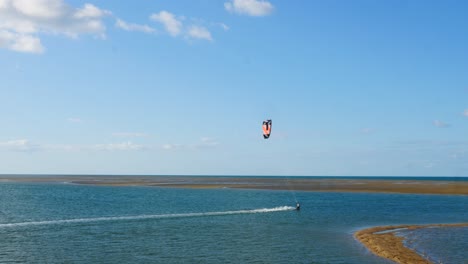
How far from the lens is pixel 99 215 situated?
6041 centimetres

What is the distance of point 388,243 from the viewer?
1496 inches

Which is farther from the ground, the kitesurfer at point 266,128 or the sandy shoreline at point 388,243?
the kitesurfer at point 266,128

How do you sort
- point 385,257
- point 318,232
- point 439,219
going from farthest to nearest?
point 439,219 → point 318,232 → point 385,257

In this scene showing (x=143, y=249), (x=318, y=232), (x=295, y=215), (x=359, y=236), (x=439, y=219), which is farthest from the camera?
(x=295, y=215)

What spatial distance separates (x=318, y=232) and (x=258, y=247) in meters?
10.2

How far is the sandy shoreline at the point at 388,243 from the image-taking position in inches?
1283

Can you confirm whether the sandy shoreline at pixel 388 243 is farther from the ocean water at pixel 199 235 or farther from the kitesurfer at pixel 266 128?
the kitesurfer at pixel 266 128

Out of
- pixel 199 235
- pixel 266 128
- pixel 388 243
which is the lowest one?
pixel 199 235

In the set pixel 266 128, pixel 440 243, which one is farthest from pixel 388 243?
pixel 266 128

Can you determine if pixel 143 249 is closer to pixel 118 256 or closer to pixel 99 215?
pixel 118 256

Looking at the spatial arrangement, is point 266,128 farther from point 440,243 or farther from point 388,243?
point 440,243

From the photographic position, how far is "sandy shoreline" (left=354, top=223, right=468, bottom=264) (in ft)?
107

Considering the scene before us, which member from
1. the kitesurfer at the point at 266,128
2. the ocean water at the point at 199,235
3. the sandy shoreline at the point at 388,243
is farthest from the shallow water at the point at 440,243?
the kitesurfer at the point at 266,128

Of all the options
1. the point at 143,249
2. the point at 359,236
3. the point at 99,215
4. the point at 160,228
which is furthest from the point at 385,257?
the point at 99,215
